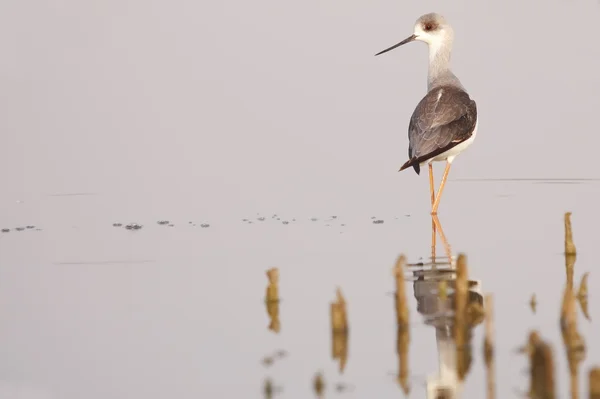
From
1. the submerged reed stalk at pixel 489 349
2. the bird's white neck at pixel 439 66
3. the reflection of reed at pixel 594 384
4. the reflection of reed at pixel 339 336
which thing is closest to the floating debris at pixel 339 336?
the reflection of reed at pixel 339 336

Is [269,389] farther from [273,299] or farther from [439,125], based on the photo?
[439,125]

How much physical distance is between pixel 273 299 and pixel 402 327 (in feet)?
4.63

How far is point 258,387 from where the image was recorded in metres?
7.46

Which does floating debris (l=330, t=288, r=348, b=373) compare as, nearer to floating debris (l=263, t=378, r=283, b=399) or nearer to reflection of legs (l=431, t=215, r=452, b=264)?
floating debris (l=263, t=378, r=283, b=399)

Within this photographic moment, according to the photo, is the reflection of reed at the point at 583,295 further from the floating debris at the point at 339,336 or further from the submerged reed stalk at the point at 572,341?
the floating debris at the point at 339,336

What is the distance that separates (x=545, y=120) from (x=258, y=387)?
1276 cm


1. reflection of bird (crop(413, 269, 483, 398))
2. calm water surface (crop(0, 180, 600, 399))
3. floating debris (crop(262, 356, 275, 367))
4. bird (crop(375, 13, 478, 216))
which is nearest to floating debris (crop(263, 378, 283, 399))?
calm water surface (crop(0, 180, 600, 399))

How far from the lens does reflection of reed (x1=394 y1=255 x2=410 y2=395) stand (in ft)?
24.8

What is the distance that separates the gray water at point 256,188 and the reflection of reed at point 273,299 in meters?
0.08

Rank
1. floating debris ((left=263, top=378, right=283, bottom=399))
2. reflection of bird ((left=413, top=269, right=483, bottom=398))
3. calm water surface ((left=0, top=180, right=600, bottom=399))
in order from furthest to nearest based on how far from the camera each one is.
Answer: calm water surface ((left=0, top=180, right=600, bottom=399)), reflection of bird ((left=413, top=269, right=483, bottom=398)), floating debris ((left=263, top=378, right=283, bottom=399))

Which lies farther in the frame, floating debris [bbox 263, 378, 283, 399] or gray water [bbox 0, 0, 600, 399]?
gray water [bbox 0, 0, 600, 399]

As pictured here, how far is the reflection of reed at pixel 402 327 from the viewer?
7573 millimetres

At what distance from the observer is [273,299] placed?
9.19 meters

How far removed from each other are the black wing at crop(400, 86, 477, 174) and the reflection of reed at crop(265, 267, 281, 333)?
13.8ft
